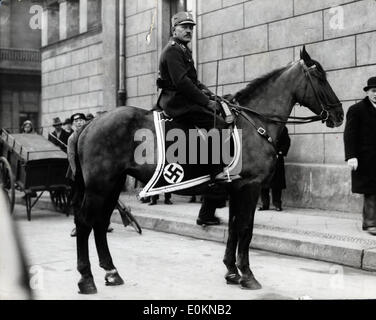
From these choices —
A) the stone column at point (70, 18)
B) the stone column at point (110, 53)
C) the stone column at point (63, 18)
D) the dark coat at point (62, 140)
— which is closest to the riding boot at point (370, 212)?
the dark coat at point (62, 140)

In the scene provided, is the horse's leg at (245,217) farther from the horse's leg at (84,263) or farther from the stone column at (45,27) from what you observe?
the stone column at (45,27)

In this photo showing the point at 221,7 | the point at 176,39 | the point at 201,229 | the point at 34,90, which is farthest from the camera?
the point at 34,90

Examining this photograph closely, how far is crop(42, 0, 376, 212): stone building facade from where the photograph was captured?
9.35m

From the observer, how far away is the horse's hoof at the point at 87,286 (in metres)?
4.89

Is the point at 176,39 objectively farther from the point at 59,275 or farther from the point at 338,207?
the point at 338,207

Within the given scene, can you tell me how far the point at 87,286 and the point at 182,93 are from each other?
2081 millimetres

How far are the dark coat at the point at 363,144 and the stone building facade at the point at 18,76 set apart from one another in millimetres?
25175

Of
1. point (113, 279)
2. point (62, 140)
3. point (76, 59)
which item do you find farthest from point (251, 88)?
point (76, 59)

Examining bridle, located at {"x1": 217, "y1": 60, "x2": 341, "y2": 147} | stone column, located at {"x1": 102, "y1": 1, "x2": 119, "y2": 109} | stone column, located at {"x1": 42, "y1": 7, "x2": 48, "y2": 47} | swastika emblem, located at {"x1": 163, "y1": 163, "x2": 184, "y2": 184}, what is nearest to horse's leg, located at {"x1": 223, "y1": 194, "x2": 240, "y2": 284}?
swastika emblem, located at {"x1": 163, "y1": 163, "x2": 184, "y2": 184}

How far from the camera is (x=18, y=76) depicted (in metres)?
33.1

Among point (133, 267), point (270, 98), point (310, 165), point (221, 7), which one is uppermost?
point (221, 7)
